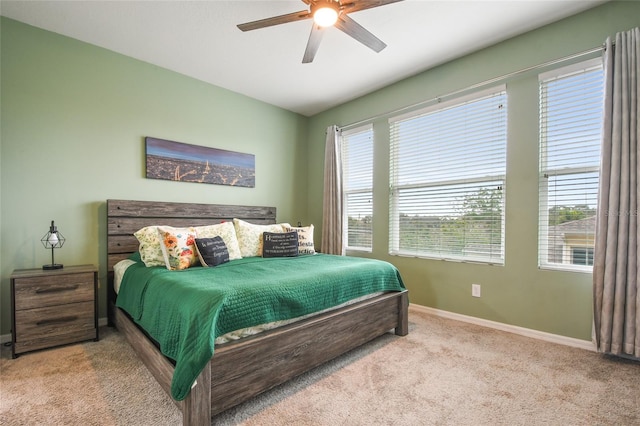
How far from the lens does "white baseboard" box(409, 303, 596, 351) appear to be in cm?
234

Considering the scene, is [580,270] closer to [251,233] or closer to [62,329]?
[251,233]

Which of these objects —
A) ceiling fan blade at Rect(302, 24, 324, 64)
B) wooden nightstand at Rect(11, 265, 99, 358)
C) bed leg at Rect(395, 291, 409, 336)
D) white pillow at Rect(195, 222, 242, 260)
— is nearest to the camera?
ceiling fan blade at Rect(302, 24, 324, 64)

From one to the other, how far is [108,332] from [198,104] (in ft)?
8.30

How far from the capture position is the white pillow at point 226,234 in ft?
9.13

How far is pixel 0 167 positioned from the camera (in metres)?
2.41

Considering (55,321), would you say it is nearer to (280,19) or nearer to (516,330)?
(280,19)


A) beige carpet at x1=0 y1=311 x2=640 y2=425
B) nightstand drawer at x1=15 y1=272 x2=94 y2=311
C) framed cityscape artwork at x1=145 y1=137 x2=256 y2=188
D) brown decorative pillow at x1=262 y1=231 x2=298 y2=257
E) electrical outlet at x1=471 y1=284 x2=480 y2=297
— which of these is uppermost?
framed cityscape artwork at x1=145 y1=137 x2=256 y2=188

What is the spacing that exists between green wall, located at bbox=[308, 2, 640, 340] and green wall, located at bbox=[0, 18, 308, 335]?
2.61 m

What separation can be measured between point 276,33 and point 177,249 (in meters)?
2.04

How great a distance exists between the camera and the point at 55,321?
7.53 ft

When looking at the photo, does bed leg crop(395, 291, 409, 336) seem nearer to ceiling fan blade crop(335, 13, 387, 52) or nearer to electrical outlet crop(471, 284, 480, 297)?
electrical outlet crop(471, 284, 480, 297)

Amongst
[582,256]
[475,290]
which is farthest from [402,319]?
[582,256]

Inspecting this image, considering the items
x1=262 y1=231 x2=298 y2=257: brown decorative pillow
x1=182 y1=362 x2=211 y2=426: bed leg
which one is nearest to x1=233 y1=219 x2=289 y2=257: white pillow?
x1=262 y1=231 x2=298 y2=257: brown decorative pillow

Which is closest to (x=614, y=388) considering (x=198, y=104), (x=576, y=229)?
(x=576, y=229)
